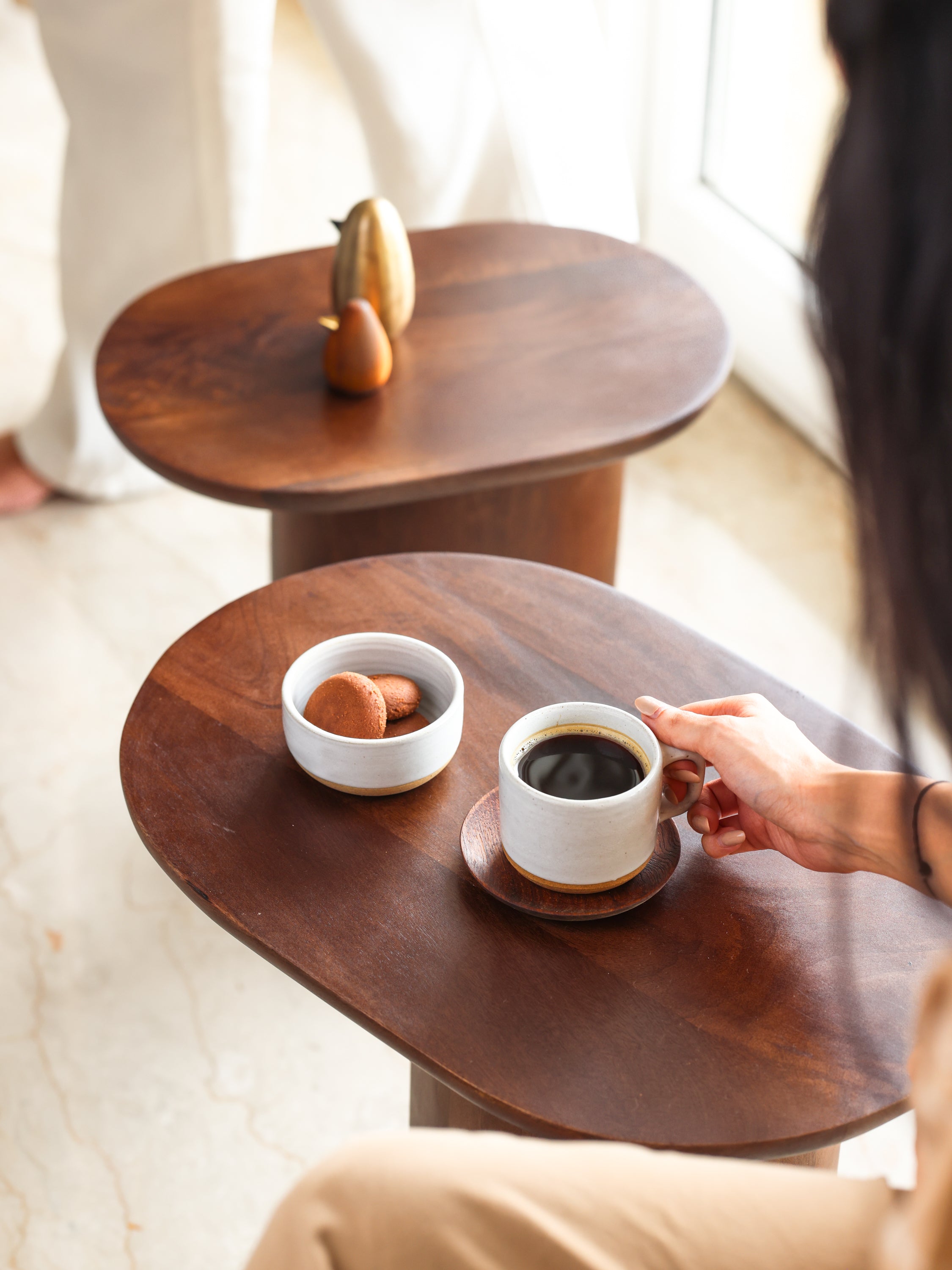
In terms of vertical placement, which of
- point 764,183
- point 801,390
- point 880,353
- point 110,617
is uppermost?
point 880,353

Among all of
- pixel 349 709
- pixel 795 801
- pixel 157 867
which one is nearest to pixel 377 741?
pixel 349 709

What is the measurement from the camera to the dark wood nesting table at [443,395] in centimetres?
125

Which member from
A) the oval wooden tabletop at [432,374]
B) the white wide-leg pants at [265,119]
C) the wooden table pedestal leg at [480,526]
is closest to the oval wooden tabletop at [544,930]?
the oval wooden tabletop at [432,374]

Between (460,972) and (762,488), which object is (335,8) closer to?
(762,488)

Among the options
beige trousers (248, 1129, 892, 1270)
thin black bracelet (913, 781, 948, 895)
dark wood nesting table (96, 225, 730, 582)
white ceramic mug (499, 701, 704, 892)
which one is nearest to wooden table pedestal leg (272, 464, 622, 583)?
dark wood nesting table (96, 225, 730, 582)

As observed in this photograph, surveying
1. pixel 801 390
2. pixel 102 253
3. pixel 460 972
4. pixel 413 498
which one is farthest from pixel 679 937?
pixel 801 390

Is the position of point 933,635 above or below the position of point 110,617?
above

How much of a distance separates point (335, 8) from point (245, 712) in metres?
1.21

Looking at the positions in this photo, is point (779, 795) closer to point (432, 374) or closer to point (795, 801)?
point (795, 801)

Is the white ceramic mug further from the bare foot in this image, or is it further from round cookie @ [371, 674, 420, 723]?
the bare foot

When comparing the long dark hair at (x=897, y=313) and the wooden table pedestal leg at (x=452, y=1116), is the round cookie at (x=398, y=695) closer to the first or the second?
the wooden table pedestal leg at (x=452, y=1116)

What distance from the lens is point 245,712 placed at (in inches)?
37.2

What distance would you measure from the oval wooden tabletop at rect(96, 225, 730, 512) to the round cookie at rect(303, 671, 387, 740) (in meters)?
0.36

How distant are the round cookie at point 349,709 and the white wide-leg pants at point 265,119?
115 centimetres
